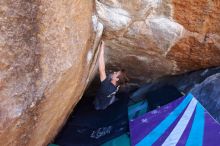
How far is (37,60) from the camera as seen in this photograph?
1.91 meters

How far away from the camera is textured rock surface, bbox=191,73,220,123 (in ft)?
8.39

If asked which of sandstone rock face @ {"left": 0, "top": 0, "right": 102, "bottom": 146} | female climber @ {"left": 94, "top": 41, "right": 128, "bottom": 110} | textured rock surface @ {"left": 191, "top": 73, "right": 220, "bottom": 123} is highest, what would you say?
sandstone rock face @ {"left": 0, "top": 0, "right": 102, "bottom": 146}

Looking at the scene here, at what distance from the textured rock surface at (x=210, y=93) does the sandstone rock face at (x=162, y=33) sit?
10cm

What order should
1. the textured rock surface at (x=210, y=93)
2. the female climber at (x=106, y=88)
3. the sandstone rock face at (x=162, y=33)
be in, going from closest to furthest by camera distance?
1. the sandstone rock face at (x=162, y=33)
2. the textured rock surface at (x=210, y=93)
3. the female climber at (x=106, y=88)

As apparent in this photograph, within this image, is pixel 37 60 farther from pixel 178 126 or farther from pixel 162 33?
pixel 178 126

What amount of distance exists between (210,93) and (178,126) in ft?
1.11

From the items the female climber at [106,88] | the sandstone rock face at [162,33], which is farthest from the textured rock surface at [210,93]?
the female climber at [106,88]

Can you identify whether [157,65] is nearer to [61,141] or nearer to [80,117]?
[80,117]

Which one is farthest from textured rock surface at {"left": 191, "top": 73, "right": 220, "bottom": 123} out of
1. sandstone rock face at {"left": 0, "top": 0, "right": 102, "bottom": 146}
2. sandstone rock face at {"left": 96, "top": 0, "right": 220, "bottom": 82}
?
sandstone rock face at {"left": 0, "top": 0, "right": 102, "bottom": 146}

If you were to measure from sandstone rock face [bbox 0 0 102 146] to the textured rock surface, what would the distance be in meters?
0.86

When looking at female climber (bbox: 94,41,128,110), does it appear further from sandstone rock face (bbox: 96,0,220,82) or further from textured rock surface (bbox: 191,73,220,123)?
textured rock surface (bbox: 191,73,220,123)

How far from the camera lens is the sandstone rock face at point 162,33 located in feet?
7.57

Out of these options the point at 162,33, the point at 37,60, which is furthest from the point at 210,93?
the point at 37,60

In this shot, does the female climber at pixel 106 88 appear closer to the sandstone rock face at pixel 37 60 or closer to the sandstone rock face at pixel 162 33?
the sandstone rock face at pixel 162 33
